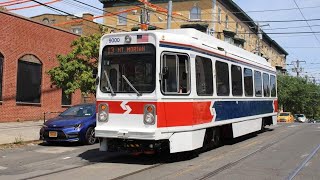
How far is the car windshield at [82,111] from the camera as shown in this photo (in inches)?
621

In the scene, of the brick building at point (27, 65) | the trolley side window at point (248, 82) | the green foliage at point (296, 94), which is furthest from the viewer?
the green foliage at point (296, 94)

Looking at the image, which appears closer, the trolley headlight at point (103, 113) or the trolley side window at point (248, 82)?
the trolley headlight at point (103, 113)

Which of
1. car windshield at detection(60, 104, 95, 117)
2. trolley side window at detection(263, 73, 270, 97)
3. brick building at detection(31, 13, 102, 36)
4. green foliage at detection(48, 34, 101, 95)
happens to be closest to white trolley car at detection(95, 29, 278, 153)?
car windshield at detection(60, 104, 95, 117)

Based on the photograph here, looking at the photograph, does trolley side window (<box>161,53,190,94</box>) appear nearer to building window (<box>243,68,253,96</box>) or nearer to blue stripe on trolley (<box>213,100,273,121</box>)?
blue stripe on trolley (<box>213,100,273,121</box>)

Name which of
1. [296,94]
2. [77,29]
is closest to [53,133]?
[77,29]

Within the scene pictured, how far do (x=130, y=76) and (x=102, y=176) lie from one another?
278cm

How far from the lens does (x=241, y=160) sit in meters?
11.5

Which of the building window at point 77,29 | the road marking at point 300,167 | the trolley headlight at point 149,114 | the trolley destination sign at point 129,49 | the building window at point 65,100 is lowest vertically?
the road marking at point 300,167

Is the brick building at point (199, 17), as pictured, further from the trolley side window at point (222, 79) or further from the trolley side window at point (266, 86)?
the trolley side window at point (222, 79)

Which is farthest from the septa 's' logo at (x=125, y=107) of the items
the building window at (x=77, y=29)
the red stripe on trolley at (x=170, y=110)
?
the building window at (x=77, y=29)

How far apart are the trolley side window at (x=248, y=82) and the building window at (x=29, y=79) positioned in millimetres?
13441

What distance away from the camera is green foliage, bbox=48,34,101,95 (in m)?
20.4

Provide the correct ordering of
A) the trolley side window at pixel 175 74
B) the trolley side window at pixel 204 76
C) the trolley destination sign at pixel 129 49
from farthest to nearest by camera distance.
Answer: the trolley side window at pixel 204 76 < the trolley destination sign at pixel 129 49 < the trolley side window at pixel 175 74

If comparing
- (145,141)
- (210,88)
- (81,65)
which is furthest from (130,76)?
(81,65)
